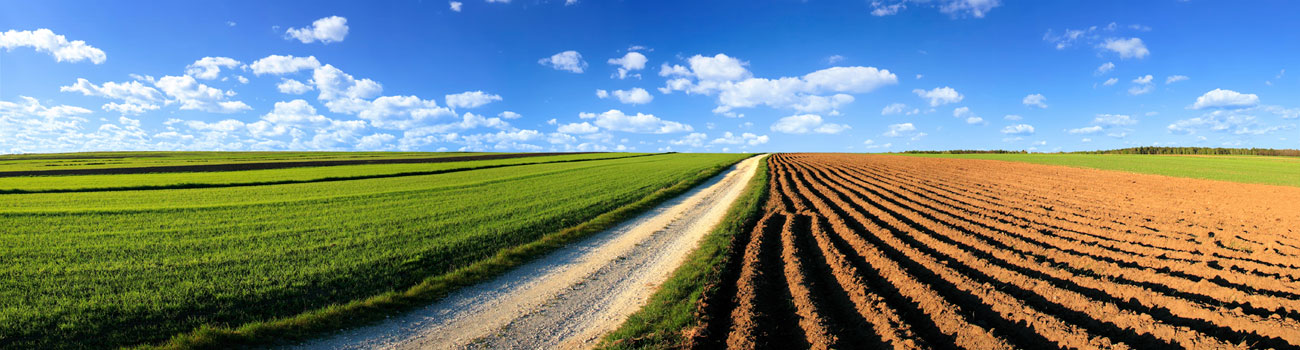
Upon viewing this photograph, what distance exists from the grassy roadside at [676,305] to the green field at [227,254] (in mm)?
3629

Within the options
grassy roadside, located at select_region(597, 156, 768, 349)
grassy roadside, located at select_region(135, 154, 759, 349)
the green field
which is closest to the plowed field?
grassy roadside, located at select_region(597, 156, 768, 349)

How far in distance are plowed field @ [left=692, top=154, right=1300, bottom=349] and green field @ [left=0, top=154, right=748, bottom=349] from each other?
18.2ft

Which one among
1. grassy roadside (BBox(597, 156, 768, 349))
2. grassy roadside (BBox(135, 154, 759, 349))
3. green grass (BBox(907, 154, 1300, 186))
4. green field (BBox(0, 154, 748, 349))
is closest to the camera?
grassy roadside (BBox(597, 156, 768, 349))

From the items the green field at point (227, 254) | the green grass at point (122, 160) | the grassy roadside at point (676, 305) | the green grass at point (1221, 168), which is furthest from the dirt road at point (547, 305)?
the green grass at point (122, 160)

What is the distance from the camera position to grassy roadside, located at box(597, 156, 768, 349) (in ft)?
19.8

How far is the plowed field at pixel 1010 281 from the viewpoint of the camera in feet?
19.1

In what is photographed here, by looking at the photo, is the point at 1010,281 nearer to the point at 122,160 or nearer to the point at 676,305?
the point at 676,305

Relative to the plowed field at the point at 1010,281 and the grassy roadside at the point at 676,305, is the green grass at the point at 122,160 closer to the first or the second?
the grassy roadside at the point at 676,305

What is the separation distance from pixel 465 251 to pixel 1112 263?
42.0 ft

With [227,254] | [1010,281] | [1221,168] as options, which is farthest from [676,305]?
[1221,168]

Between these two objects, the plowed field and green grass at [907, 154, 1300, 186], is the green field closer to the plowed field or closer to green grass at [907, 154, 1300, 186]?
the plowed field

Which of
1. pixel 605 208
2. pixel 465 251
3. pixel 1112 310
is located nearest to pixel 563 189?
pixel 605 208

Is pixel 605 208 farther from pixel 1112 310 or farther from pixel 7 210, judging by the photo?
pixel 7 210

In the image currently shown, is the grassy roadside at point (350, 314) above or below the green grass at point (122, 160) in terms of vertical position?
below
